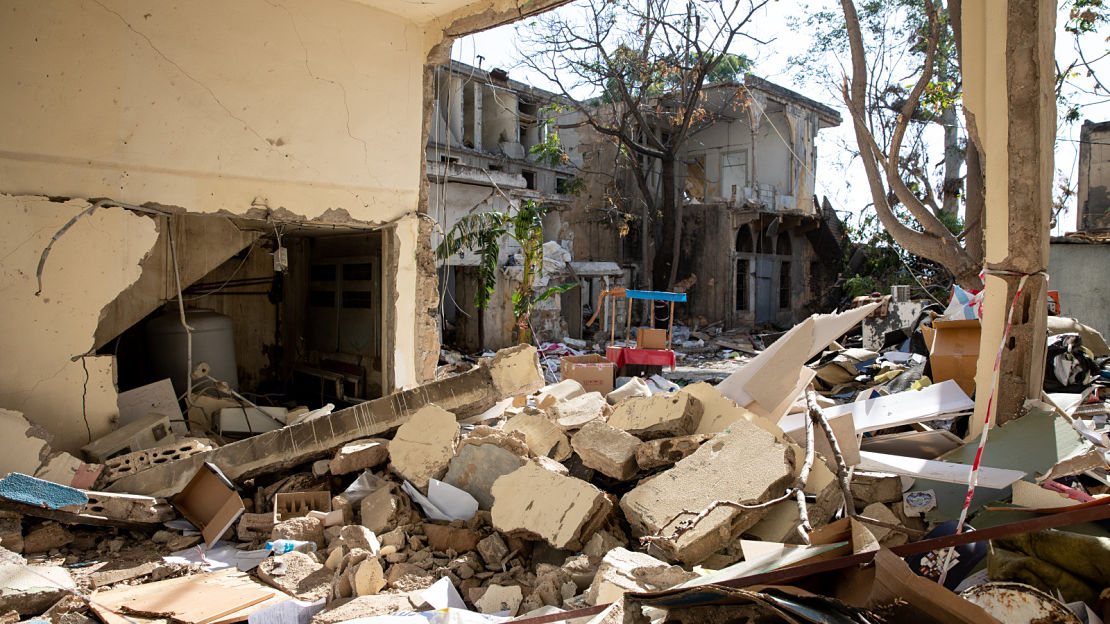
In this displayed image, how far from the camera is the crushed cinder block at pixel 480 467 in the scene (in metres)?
4.00

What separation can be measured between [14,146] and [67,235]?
24.3 inches

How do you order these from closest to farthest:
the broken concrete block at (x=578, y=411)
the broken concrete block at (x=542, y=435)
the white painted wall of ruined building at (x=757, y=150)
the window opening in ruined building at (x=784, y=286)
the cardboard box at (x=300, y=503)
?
the cardboard box at (x=300, y=503), the broken concrete block at (x=542, y=435), the broken concrete block at (x=578, y=411), the white painted wall of ruined building at (x=757, y=150), the window opening in ruined building at (x=784, y=286)

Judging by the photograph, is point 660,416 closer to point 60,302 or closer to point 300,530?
point 300,530

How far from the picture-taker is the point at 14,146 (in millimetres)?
4219

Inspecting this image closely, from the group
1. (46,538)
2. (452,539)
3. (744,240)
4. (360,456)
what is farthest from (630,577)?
(744,240)

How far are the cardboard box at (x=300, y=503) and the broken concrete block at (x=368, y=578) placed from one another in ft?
3.29

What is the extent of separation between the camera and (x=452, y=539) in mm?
3717

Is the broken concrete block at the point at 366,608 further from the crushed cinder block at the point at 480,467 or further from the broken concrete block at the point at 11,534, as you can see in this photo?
the broken concrete block at the point at 11,534

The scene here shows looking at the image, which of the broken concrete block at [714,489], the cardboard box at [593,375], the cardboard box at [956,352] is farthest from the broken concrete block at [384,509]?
the cardboard box at [593,375]

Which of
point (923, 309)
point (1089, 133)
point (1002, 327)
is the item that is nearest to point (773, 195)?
point (1089, 133)

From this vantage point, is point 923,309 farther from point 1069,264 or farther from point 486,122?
point 486,122

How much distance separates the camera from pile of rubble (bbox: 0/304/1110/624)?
2.30 meters

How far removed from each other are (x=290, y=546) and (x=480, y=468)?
1.17m

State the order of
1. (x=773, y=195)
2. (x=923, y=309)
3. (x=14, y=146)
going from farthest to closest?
(x=773, y=195), (x=923, y=309), (x=14, y=146)
